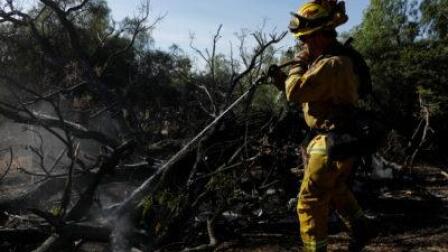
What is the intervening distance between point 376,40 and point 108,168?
11143 mm

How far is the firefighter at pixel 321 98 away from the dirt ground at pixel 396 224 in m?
0.60

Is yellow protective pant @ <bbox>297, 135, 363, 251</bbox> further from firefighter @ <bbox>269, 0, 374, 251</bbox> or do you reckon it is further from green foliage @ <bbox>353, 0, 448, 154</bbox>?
green foliage @ <bbox>353, 0, 448, 154</bbox>

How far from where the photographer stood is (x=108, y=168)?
4273 mm

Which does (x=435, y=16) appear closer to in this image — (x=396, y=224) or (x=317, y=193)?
(x=396, y=224)

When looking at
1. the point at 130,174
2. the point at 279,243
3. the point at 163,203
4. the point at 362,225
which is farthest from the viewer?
the point at 130,174

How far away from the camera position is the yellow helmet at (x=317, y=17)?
2906 millimetres

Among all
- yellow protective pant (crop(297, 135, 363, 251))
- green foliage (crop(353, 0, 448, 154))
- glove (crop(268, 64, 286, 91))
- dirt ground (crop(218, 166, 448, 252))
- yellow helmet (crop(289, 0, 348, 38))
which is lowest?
dirt ground (crop(218, 166, 448, 252))

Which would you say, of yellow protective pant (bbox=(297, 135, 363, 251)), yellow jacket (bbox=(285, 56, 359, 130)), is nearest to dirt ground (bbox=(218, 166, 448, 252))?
yellow protective pant (bbox=(297, 135, 363, 251))

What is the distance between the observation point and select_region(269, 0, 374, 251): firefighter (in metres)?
2.79

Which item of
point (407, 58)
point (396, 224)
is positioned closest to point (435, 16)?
point (407, 58)

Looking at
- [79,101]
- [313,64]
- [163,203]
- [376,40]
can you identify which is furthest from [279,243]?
[376,40]

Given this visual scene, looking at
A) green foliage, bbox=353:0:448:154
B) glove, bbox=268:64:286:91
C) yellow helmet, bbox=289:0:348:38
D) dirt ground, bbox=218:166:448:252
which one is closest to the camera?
yellow helmet, bbox=289:0:348:38

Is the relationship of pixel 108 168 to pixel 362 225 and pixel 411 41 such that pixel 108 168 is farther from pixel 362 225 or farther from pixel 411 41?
pixel 411 41

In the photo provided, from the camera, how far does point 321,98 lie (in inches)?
112
